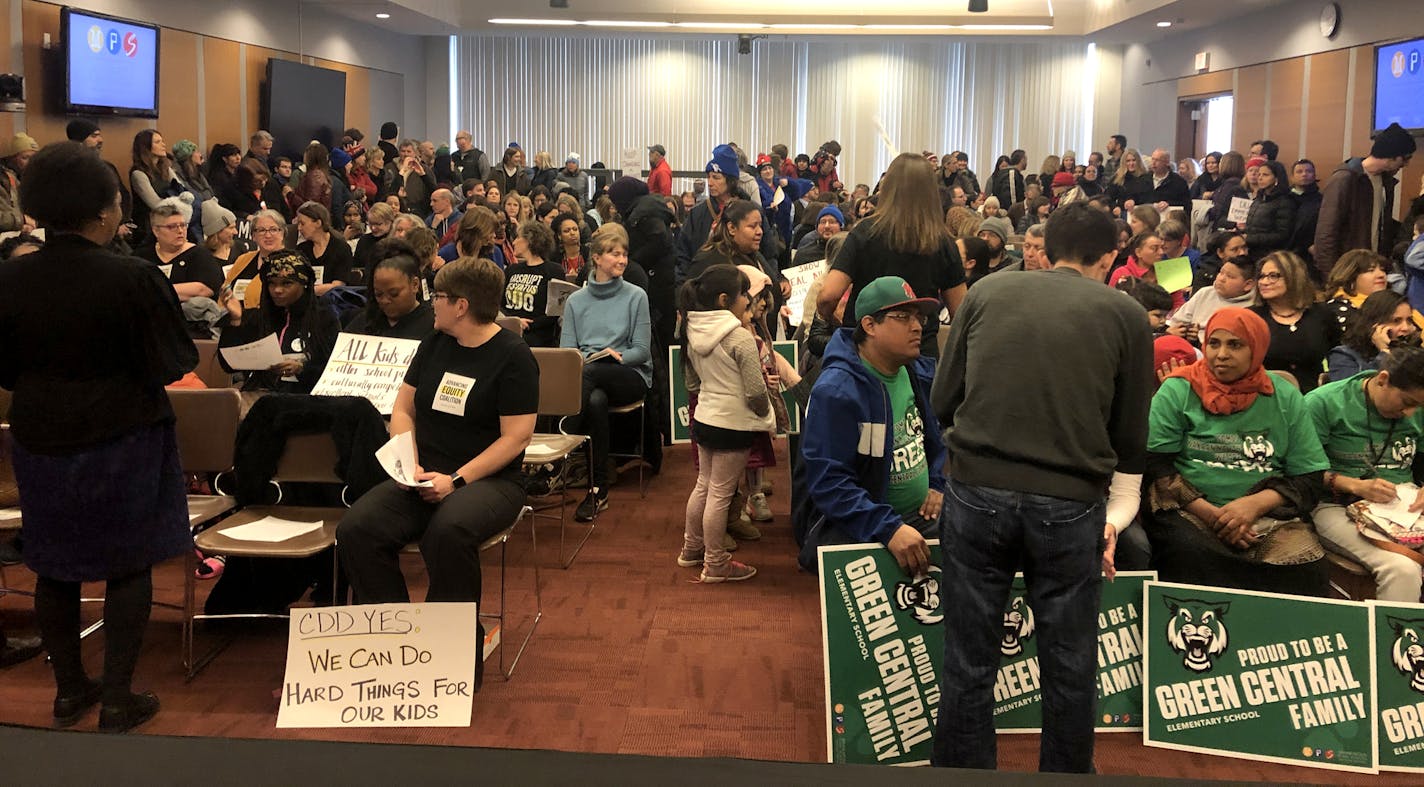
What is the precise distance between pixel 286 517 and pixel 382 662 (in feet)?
3.83

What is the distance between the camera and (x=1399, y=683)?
2965 mm

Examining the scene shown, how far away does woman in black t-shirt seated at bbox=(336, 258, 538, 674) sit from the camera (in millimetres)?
3332

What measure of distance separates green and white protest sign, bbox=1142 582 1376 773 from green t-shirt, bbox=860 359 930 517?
68cm

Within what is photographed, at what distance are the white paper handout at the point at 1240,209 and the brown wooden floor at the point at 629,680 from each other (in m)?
5.85

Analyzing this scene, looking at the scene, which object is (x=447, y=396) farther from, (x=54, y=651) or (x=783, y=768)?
(x=783, y=768)

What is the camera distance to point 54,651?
309 centimetres

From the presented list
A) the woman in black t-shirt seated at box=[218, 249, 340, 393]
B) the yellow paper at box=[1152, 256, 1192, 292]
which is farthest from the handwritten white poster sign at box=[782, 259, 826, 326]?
the woman in black t-shirt seated at box=[218, 249, 340, 393]

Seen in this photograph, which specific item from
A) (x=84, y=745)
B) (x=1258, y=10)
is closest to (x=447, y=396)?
(x=84, y=745)

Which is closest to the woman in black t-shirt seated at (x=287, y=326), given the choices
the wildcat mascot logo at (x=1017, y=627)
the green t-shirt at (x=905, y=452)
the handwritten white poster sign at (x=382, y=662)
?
the handwritten white poster sign at (x=382, y=662)

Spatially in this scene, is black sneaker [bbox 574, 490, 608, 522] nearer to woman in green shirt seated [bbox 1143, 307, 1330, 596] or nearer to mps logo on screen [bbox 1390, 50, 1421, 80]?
woman in green shirt seated [bbox 1143, 307, 1330, 596]

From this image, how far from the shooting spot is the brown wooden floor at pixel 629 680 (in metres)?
3.11

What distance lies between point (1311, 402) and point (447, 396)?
2.72m

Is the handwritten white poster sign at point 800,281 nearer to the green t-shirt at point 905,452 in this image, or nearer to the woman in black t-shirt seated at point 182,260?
the green t-shirt at point 905,452

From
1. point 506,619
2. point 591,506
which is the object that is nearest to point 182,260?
point 591,506
